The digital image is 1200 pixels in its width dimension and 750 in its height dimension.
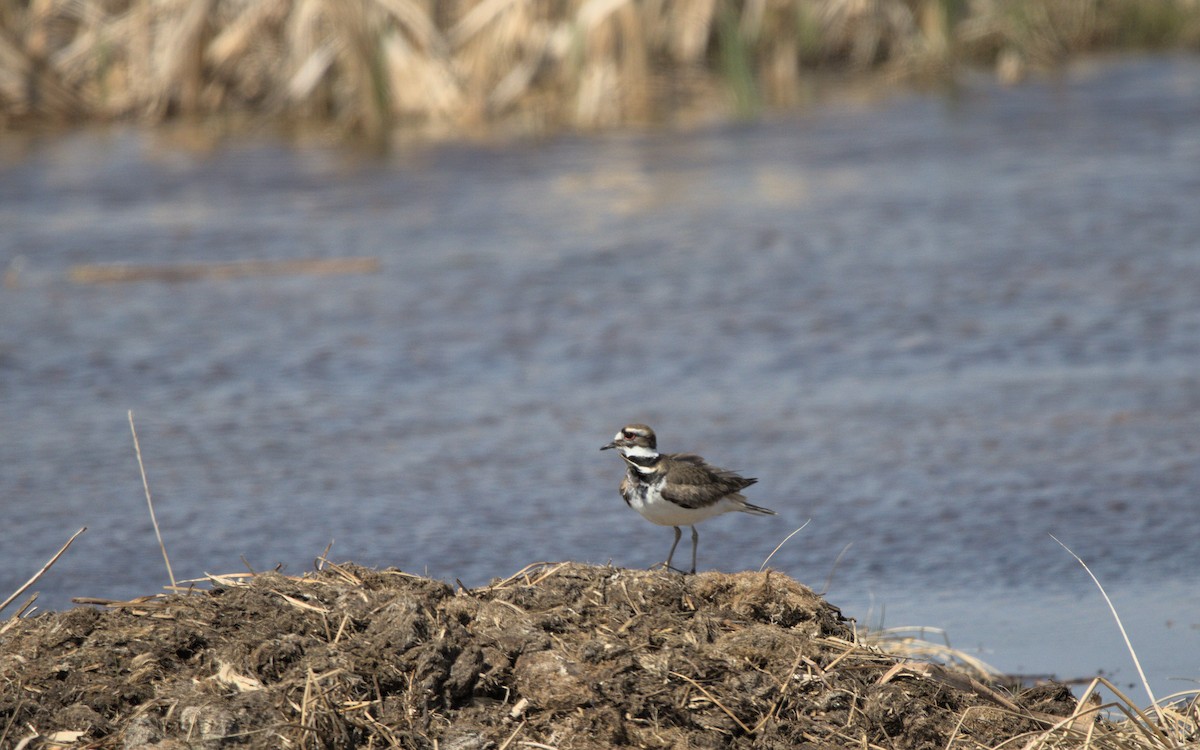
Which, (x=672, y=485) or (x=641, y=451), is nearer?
(x=672, y=485)

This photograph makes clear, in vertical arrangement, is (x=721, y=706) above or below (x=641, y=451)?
below

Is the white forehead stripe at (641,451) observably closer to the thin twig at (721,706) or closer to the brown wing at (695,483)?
the brown wing at (695,483)

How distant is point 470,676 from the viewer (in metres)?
4.05

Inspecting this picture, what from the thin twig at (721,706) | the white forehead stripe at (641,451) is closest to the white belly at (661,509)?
the white forehead stripe at (641,451)

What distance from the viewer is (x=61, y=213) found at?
13.2 metres

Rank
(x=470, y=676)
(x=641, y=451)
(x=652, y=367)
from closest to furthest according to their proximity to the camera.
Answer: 1. (x=470, y=676)
2. (x=641, y=451)
3. (x=652, y=367)

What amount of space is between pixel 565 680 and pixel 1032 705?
141 cm

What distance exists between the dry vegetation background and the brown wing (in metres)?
9.94

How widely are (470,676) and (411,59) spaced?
1321 centimetres

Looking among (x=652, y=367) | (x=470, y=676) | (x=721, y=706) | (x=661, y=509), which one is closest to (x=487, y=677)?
(x=470, y=676)

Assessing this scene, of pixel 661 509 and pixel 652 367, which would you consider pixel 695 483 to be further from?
pixel 652 367

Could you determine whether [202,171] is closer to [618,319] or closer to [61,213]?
[61,213]

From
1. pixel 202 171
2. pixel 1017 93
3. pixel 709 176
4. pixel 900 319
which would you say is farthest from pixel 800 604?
pixel 1017 93

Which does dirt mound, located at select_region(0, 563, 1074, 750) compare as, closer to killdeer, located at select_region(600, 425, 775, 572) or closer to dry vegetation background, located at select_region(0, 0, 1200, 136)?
killdeer, located at select_region(600, 425, 775, 572)
